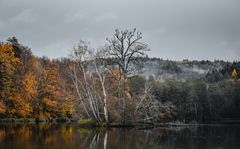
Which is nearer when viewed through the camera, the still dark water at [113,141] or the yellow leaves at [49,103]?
the still dark water at [113,141]

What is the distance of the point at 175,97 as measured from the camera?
87438 mm

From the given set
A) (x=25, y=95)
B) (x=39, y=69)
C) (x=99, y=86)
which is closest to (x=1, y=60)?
(x=25, y=95)

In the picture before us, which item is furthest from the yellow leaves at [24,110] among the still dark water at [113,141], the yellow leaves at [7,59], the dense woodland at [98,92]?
the still dark water at [113,141]

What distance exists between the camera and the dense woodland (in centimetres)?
3800

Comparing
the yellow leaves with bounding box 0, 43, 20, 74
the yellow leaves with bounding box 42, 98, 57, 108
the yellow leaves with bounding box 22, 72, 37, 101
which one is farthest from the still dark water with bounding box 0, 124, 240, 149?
the yellow leaves with bounding box 42, 98, 57, 108

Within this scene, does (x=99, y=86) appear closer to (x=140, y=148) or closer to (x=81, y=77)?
(x=81, y=77)

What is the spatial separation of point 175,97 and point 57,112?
37.7 meters

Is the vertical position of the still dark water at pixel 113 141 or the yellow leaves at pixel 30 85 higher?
the yellow leaves at pixel 30 85

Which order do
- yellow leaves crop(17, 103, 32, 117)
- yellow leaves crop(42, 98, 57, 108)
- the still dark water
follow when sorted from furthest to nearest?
1. yellow leaves crop(42, 98, 57, 108)
2. yellow leaves crop(17, 103, 32, 117)
3. the still dark water

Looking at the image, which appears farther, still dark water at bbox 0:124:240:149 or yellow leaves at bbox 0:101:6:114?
yellow leaves at bbox 0:101:6:114

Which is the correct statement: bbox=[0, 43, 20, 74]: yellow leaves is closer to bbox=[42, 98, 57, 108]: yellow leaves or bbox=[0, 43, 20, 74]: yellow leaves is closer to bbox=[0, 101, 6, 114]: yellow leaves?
bbox=[0, 101, 6, 114]: yellow leaves

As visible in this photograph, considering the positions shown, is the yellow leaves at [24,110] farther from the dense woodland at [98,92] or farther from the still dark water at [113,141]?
the still dark water at [113,141]

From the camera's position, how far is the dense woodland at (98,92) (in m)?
38.0

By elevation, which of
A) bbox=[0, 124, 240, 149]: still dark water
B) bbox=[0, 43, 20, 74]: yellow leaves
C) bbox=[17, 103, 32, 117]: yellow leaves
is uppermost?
bbox=[0, 43, 20, 74]: yellow leaves
